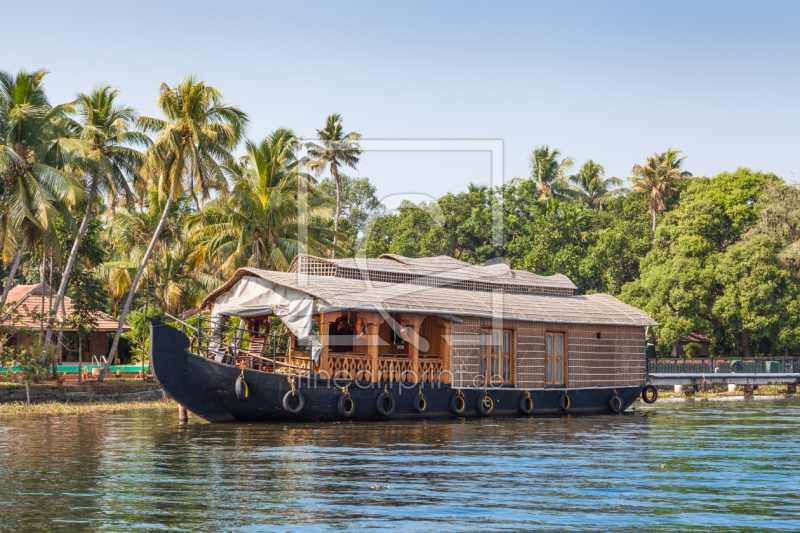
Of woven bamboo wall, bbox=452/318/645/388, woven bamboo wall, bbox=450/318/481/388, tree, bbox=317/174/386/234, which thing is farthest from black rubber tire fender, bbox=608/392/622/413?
tree, bbox=317/174/386/234

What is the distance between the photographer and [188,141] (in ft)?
76.1

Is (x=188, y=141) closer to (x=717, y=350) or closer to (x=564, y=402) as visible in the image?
(x=564, y=402)

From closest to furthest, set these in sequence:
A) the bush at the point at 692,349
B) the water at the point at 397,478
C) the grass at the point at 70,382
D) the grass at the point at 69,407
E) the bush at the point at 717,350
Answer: the water at the point at 397,478 → the grass at the point at 69,407 → the grass at the point at 70,382 → the bush at the point at 717,350 → the bush at the point at 692,349

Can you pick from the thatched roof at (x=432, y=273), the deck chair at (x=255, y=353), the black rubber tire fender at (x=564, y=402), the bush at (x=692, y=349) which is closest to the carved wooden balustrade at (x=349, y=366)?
the deck chair at (x=255, y=353)

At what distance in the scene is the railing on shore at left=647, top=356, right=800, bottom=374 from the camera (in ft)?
91.9

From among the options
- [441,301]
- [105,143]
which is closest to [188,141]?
[105,143]

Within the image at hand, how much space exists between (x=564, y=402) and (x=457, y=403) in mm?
2859

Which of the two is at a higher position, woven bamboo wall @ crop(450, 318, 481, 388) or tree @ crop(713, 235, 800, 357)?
tree @ crop(713, 235, 800, 357)

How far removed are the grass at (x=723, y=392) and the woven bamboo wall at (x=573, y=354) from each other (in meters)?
7.90

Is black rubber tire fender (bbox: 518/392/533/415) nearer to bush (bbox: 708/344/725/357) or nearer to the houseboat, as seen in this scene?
the houseboat

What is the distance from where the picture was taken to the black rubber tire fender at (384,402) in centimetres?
1482

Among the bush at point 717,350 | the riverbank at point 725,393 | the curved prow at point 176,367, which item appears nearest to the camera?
the curved prow at point 176,367

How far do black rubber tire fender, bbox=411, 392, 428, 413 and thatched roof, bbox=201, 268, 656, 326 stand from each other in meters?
1.63

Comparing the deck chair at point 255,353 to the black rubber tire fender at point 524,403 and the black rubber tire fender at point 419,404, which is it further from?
the black rubber tire fender at point 524,403
